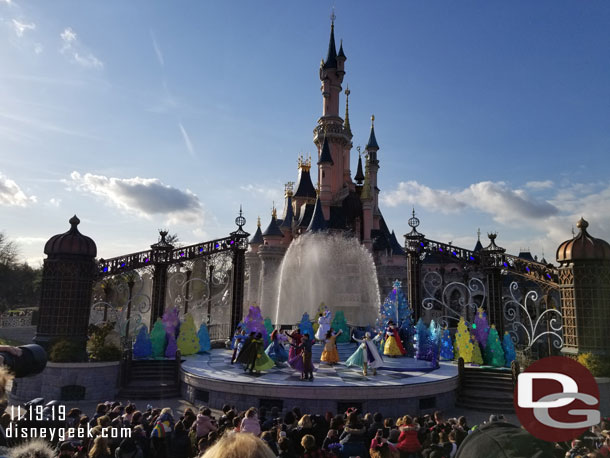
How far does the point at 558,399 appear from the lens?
79.4 inches


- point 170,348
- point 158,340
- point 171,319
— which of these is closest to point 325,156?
point 171,319

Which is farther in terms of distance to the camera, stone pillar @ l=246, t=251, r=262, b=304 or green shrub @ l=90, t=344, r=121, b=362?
stone pillar @ l=246, t=251, r=262, b=304

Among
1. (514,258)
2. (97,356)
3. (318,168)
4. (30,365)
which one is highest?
(318,168)

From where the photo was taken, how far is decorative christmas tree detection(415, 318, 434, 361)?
769 inches

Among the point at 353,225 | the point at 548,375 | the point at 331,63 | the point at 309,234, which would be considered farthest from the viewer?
the point at 331,63

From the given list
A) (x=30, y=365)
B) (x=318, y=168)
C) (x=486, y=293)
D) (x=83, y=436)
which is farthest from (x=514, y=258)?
(x=318, y=168)

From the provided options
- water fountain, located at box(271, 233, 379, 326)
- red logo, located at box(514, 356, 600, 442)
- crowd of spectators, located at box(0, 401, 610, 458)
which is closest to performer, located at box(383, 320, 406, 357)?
crowd of spectators, located at box(0, 401, 610, 458)

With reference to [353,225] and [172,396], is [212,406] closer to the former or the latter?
[172,396]

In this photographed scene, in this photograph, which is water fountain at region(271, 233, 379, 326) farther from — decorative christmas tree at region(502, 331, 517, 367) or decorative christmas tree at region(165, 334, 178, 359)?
decorative christmas tree at region(502, 331, 517, 367)

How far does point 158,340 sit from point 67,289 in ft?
15.8

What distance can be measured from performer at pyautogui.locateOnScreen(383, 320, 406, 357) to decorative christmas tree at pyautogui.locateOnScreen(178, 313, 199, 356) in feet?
33.9

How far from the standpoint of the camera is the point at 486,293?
22359 millimetres

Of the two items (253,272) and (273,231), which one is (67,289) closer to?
(273,231)

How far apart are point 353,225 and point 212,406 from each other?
115 feet
